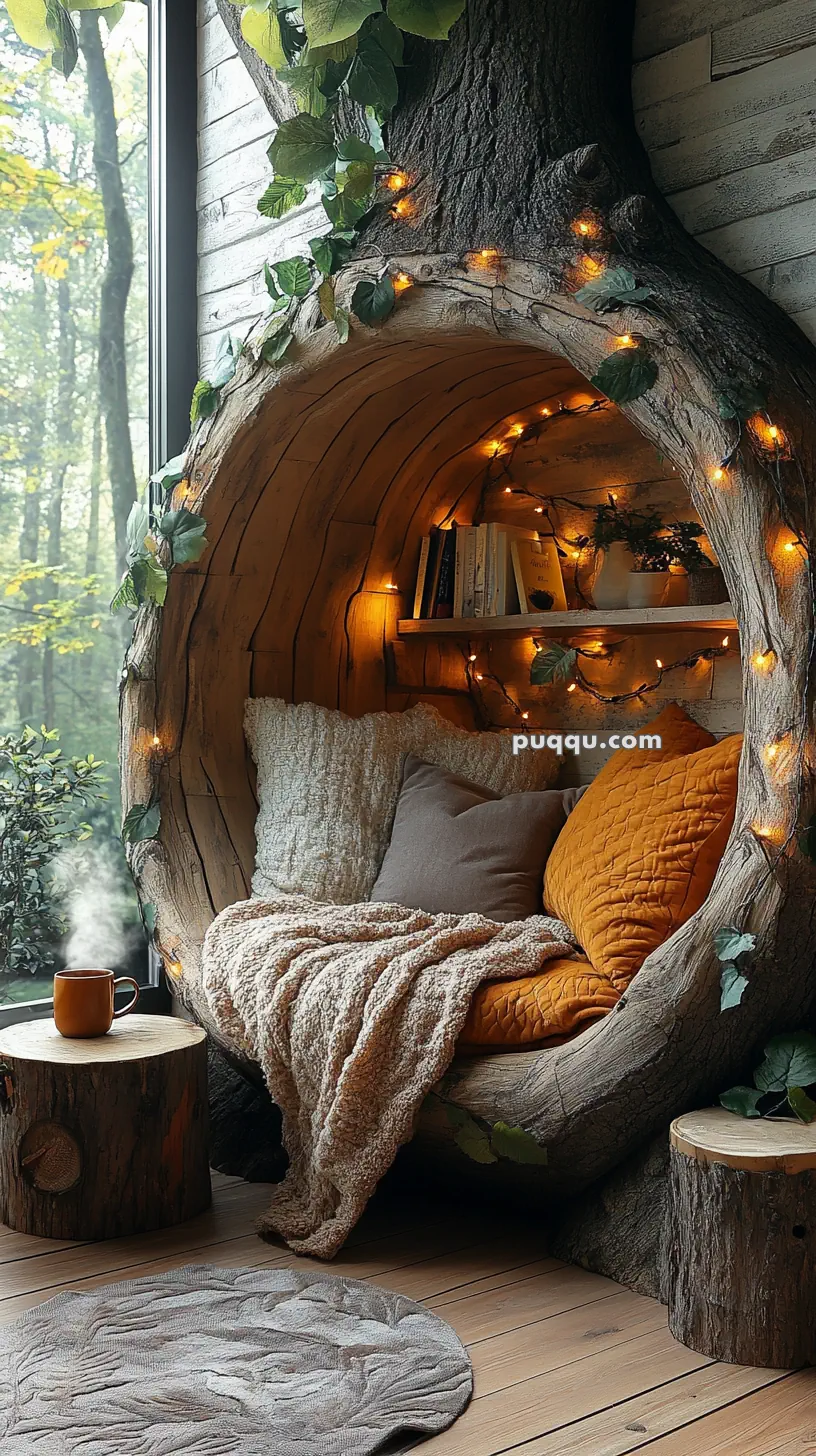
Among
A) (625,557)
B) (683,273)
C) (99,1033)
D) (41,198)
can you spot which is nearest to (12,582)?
(41,198)

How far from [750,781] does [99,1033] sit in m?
1.33

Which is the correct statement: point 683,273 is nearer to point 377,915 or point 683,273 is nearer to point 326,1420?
point 377,915

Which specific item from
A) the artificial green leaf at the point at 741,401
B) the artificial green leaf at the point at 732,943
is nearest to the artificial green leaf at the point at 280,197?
the artificial green leaf at the point at 741,401

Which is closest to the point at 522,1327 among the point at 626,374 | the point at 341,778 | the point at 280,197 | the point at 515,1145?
the point at 515,1145

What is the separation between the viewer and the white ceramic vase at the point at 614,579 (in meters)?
2.79

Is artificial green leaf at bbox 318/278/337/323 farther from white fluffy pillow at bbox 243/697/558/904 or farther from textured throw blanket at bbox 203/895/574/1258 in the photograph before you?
textured throw blanket at bbox 203/895/574/1258

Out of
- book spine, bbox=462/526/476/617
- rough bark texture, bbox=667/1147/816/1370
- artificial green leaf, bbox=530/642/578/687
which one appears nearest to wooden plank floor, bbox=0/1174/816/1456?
rough bark texture, bbox=667/1147/816/1370

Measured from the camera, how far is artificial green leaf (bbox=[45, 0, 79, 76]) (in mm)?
2531

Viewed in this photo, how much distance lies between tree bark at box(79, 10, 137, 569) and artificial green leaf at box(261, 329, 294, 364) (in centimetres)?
77

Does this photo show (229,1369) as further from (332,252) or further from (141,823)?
(332,252)

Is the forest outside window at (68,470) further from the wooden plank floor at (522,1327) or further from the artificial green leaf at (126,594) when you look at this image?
the wooden plank floor at (522,1327)

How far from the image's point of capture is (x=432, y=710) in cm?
315

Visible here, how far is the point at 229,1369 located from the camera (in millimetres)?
1858

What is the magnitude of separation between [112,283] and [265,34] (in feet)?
3.32
